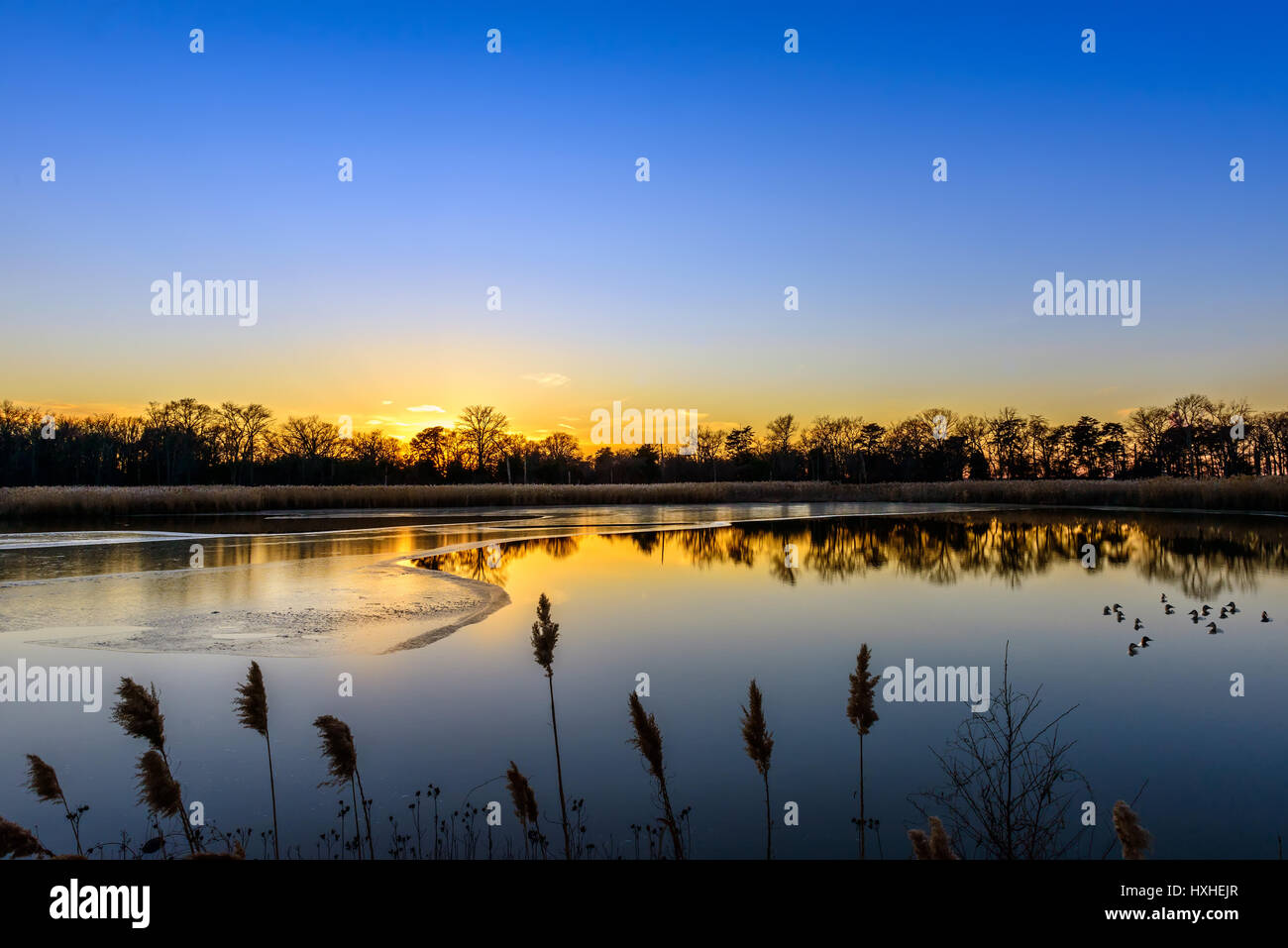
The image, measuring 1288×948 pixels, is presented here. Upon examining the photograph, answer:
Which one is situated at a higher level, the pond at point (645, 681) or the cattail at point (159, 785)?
the cattail at point (159, 785)

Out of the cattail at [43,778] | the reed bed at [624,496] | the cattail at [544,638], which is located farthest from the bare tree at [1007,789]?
the reed bed at [624,496]

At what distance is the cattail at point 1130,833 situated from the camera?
8.38 feet

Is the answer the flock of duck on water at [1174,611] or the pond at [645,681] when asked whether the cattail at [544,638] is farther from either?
the flock of duck on water at [1174,611]

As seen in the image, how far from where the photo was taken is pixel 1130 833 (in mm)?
2574

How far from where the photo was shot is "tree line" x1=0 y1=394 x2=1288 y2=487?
79.0m

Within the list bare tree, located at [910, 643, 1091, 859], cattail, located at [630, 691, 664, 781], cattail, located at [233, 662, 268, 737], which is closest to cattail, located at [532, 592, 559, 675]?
cattail, located at [630, 691, 664, 781]

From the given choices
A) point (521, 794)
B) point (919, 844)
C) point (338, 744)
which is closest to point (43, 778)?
point (338, 744)

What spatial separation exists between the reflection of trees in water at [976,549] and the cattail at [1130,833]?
1283cm

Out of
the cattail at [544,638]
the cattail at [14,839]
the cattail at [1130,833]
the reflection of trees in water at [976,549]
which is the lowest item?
the reflection of trees in water at [976,549]

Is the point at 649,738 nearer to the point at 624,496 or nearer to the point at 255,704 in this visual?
the point at 255,704

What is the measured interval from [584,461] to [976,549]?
312 feet

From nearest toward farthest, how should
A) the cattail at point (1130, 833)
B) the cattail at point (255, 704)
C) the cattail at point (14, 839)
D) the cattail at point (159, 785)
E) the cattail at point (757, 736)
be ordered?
the cattail at point (1130, 833) < the cattail at point (14, 839) < the cattail at point (159, 785) < the cattail at point (757, 736) < the cattail at point (255, 704)
